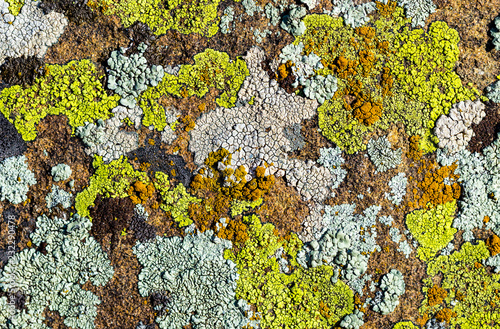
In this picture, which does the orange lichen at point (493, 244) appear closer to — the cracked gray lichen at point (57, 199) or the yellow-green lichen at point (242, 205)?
the yellow-green lichen at point (242, 205)

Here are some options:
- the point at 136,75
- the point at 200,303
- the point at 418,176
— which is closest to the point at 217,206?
the point at 200,303

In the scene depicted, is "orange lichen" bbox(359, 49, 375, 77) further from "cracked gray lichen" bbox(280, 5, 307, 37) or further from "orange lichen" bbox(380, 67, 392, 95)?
"cracked gray lichen" bbox(280, 5, 307, 37)

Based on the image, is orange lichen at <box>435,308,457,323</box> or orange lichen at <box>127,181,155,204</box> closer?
orange lichen at <box>127,181,155,204</box>

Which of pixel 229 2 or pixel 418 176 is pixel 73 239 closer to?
pixel 229 2

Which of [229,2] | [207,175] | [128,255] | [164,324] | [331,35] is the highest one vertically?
[229,2]

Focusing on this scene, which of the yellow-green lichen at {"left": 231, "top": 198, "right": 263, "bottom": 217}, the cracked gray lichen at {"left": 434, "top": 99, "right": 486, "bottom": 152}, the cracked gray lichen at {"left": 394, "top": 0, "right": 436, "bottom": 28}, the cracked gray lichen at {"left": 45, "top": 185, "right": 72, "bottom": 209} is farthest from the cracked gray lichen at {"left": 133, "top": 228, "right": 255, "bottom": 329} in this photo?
the cracked gray lichen at {"left": 394, "top": 0, "right": 436, "bottom": 28}

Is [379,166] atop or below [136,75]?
below
